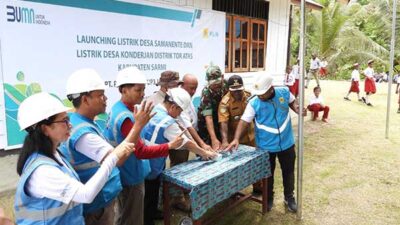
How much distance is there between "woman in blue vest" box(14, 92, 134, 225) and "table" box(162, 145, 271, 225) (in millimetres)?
1053

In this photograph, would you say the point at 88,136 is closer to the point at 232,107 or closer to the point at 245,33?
the point at 232,107

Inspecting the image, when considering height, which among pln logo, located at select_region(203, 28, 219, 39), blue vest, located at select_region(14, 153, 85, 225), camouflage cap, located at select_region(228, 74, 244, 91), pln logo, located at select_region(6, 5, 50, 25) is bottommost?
blue vest, located at select_region(14, 153, 85, 225)

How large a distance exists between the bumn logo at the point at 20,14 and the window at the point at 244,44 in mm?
3706

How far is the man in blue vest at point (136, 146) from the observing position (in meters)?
2.22

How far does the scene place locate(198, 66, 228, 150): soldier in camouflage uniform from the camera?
144 inches

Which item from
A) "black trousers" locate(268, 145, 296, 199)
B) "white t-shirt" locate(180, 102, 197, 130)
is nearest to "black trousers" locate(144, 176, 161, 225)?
"white t-shirt" locate(180, 102, 197, 130)

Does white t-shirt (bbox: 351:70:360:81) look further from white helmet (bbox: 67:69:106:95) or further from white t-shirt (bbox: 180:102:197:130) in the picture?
white helmet (bbox: 67:69:106:95)

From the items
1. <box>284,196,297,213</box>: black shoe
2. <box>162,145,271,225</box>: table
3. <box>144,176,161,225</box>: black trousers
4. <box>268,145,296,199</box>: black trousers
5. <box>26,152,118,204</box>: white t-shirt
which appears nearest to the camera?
<box>26,152,118,204</box>: white t-shirt

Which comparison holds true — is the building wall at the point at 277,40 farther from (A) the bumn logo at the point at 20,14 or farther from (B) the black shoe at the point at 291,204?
(A) the bumn logo at the point at 20,14

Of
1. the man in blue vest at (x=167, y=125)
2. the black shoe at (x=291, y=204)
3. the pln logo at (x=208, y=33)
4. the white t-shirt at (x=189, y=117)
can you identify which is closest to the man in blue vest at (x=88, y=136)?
the man in blue vest at (x=167, y=125)

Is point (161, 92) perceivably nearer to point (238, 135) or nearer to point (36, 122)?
point (238, 135)

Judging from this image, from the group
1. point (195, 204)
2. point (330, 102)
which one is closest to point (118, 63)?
point (195, 204)

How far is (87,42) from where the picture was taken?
4113 mm

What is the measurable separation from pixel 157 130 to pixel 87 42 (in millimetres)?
2065
